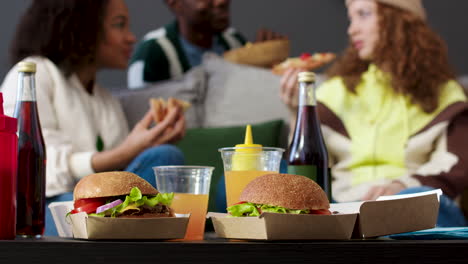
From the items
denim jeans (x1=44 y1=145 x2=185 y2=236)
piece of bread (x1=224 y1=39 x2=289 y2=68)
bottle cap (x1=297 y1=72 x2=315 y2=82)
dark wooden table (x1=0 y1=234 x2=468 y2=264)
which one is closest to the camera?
dark wooden table (x1=0 y1=234 x2=468 y2=264)

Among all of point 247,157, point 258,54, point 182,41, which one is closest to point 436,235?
point 247,157

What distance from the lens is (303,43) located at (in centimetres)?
327

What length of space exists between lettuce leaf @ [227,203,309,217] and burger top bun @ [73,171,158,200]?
0.12 metres

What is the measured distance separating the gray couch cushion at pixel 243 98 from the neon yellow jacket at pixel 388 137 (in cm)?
25

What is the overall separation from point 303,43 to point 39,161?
2407mm

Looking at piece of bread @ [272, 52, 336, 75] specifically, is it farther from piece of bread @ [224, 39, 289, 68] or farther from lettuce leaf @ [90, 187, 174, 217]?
lettuce leaf @ [90, 187, 174, 217]

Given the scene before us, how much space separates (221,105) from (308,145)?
1.51 meters

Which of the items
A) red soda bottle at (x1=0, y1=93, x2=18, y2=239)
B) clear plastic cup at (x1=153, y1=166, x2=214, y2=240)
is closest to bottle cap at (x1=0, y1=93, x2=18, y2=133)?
red soda bottle at (x1=0, y1=93, x2=18, y2=239)

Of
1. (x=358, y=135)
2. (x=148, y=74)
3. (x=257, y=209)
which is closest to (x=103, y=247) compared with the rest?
(x=257, y=209)

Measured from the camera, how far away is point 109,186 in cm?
86

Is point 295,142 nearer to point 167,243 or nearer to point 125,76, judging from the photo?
point 167,243

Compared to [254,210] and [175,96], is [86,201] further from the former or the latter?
[175,96]

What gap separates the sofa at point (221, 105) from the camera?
2.45 metres

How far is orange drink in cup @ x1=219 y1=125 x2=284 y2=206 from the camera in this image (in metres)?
1.00
